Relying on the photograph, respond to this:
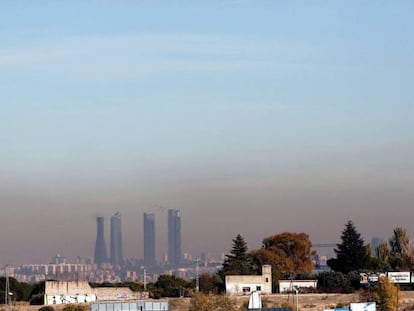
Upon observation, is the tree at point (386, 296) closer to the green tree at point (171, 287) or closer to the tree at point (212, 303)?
the tree at point (212, 303)

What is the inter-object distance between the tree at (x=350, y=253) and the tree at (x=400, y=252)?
4.33 meters

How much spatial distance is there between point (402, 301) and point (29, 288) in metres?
33.5

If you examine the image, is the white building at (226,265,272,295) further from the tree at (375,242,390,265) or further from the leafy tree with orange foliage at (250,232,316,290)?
the tree at (375,242,390,265)

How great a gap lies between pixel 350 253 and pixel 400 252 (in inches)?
547

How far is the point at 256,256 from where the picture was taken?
11519 cm

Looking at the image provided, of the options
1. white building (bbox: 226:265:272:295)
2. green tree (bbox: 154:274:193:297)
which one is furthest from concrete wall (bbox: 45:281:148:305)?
white building (bbox: 226:265:272:295)

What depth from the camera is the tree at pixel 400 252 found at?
11256 cm

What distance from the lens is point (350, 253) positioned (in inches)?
4264

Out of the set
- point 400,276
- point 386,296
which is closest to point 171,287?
point 400,276

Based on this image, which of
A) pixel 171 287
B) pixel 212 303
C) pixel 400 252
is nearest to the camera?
pixel 212 303

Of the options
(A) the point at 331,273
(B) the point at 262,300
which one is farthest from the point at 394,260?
(B) the point at 262,300

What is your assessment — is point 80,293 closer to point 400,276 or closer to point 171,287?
point 171,287

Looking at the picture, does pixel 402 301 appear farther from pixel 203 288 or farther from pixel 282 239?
pixel 282 239

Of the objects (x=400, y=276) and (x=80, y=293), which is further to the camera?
(x=400, y=276)
